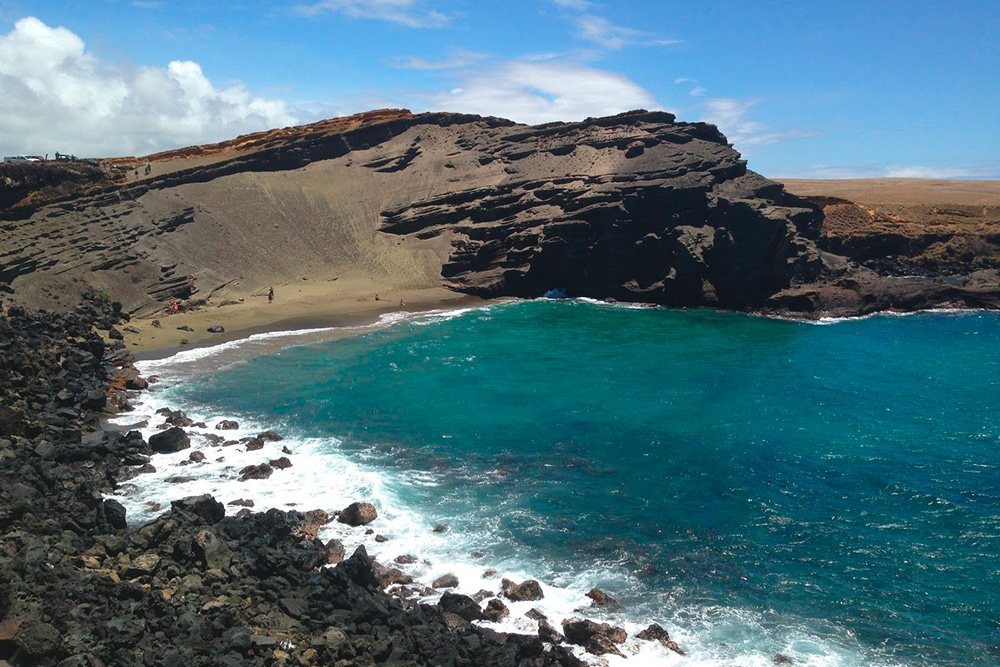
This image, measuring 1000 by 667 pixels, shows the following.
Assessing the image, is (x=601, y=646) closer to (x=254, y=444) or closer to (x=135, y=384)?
(x=254, y=444)

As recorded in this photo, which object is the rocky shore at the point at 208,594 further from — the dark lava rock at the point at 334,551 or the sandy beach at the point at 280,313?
the sandy beach at the point at 280,313

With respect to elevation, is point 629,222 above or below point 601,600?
above

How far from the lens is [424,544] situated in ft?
64.4

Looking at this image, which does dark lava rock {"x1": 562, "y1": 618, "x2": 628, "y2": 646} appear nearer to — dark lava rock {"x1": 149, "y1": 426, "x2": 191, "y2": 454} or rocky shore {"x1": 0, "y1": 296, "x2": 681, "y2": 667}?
rocky shore {"x1": 0, "y1": 296, "x2": 681, "y2": 667}

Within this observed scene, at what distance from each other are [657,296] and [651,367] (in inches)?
771

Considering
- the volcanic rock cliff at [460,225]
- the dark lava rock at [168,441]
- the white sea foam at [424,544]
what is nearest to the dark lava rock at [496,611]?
the white sea foam at [424,544]

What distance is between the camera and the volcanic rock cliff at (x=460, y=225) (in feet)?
169

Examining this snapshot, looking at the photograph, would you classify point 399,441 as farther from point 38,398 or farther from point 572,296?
point 572,296

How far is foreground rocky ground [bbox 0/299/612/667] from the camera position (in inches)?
498

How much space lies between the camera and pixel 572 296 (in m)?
60.1

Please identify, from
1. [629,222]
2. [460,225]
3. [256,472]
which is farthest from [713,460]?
[460,225]

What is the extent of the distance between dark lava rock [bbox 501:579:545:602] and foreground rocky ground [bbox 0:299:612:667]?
0.05 meters

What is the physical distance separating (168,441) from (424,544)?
37.6 ft

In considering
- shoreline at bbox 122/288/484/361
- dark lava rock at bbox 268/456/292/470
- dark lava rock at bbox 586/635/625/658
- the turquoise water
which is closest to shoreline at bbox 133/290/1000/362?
shoreline at bbox 122/288/484/361
